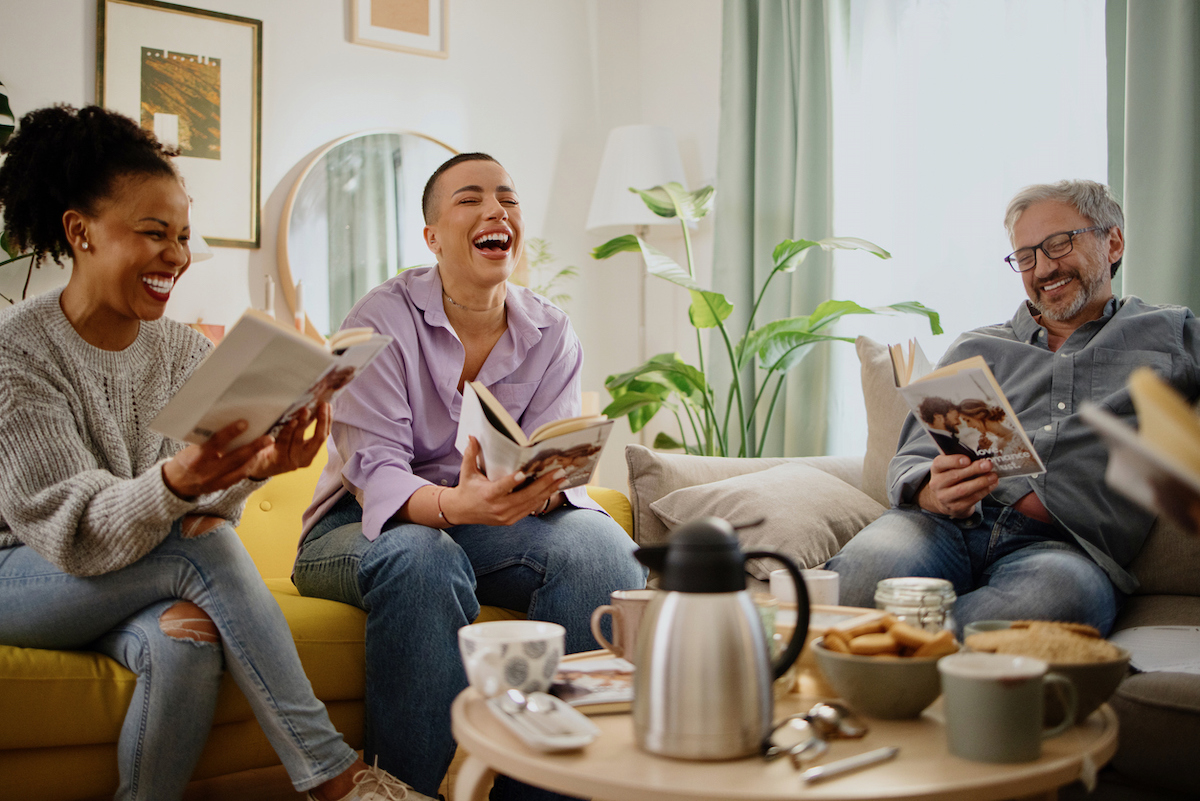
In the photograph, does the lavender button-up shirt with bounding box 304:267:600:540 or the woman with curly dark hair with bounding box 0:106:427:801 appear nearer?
the woman with curly dark hair with bounding box 0:106:427:801

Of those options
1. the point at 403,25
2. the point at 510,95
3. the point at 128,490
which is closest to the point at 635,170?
the point at 510,95

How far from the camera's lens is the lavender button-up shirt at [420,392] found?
5.18 ft

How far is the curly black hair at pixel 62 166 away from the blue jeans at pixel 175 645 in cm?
51

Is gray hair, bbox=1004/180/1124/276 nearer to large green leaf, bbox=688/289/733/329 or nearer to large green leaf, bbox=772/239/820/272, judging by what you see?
large green leaf, bbox=772/239/820/272

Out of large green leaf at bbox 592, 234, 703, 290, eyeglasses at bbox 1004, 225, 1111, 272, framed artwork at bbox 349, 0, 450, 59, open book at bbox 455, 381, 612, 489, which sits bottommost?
open book at bbox 455, 381, 612, 489

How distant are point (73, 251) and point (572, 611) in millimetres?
970

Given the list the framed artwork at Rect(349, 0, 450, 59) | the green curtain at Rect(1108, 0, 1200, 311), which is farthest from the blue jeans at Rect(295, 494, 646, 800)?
the framed artwork at Rect(349, 0, 450, 59)

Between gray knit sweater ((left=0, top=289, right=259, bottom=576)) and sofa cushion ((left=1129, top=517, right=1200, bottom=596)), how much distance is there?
1.47 metres

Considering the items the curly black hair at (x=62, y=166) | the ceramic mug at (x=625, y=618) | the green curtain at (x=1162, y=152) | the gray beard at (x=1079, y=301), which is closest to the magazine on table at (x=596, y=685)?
the ceramic mug at (x=625, y=618)

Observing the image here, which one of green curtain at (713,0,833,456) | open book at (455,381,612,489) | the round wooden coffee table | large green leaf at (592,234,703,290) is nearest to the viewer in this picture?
the round wooden coffee table

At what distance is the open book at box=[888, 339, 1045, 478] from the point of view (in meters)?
1.33

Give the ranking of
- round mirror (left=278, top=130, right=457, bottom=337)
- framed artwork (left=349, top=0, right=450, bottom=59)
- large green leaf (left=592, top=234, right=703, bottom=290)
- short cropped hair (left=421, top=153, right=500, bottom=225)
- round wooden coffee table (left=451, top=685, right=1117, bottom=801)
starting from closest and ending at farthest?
1. round wooden coffee table (left=451, top=685, right=1117, bottom=801)
2. short cropped hair (left=421, top=153, right=500, bottom=225)
3. large green leaf (left=592, top=234, right=703, bottom=290)
4. round mirror (left=278, top=130, right=457, bottom=337)
5. framed artwork (left=349, top=0, right=450, bottom=59)

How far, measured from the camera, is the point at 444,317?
1.75m

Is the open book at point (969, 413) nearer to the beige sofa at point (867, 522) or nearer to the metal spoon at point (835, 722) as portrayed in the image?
the beige sofa at point (867, 522)
